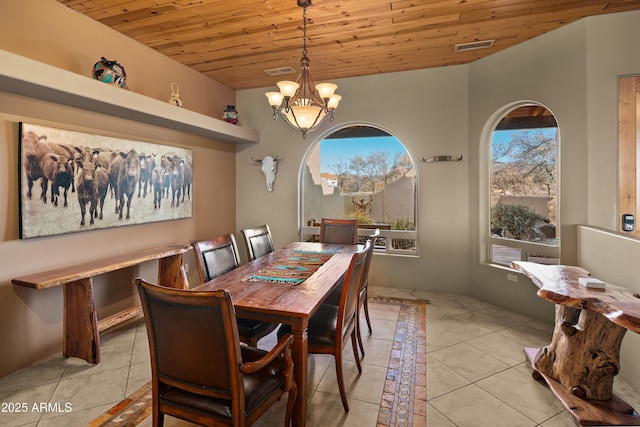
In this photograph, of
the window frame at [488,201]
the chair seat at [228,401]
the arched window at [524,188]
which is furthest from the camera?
the window frame at [488,201]

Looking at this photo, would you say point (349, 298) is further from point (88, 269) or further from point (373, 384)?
point (88, 269)

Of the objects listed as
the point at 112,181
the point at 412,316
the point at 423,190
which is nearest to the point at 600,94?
the point at 423,190

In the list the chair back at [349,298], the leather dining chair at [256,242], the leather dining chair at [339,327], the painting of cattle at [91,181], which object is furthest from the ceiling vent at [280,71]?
the leather dining chair at [339,327]

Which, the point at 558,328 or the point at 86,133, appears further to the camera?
the point at 86,133

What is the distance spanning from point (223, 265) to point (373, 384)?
4.70ft

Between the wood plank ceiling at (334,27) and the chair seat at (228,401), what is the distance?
2839 mm

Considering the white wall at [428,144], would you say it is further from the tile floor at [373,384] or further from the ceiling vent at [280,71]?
the tile floor at [373,384]

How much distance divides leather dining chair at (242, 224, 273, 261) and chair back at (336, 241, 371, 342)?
1189 millimetres

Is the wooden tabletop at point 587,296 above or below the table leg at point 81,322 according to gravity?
above

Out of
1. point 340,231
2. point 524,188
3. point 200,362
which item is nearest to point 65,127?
point 200,362

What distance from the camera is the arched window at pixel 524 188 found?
135 inches

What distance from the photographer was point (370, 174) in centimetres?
477

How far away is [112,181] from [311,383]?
2.65 m

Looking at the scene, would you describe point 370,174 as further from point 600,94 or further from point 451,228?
point 600,94
